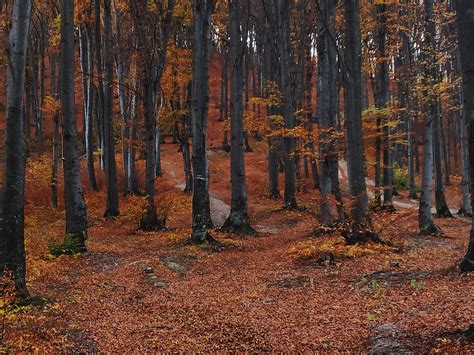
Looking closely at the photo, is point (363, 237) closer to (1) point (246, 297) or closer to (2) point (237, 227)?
(1) point (246, 297)

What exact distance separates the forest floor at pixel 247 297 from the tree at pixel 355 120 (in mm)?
477

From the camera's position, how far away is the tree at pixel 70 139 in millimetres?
11391

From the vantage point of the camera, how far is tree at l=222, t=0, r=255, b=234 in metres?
14.6

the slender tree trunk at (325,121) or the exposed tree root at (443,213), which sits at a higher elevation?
the slender tree trunk at (325,121)

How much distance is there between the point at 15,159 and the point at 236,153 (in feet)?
29.8

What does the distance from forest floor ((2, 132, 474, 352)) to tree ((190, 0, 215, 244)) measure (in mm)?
A: 793

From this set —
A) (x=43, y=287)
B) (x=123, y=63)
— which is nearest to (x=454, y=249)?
(x=43, y=287)

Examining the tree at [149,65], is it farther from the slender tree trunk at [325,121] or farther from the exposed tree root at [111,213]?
the slender tree trunk at [325,121]

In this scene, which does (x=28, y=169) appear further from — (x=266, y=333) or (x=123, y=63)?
(x=266, y=333)

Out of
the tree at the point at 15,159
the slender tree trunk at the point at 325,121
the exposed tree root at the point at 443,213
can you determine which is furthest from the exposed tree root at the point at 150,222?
the exposed tree root at the point at 443,213

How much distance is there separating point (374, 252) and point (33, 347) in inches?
276

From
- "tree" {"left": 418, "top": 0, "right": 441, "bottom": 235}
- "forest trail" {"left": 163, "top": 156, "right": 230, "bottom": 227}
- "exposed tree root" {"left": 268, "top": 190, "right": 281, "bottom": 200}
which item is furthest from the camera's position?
"exposed tree root" {"left": 268, "top": 190, "right": 281, "bottom": 200}

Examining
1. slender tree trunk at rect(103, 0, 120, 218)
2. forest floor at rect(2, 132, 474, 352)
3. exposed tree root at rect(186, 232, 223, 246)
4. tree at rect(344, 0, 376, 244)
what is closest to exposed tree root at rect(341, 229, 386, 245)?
tree at rect(344, 0, 376, 244)

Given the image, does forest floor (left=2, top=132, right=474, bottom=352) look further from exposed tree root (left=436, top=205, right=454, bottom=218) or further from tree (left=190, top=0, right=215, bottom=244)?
exposed tree root (left=436, top=205, right=454, bottom=218)
